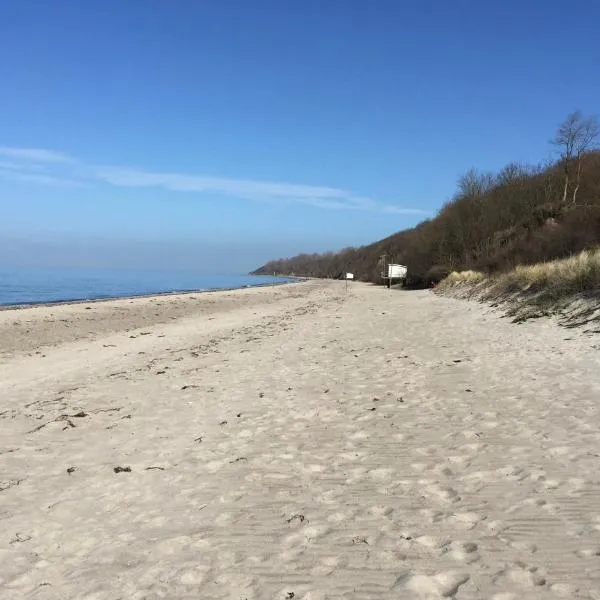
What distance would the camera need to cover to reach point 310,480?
5.45 metres

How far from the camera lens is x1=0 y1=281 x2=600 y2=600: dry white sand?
12.3ft

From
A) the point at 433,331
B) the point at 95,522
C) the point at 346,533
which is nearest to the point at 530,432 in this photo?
the point at 346,533

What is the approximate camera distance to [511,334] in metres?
15.0

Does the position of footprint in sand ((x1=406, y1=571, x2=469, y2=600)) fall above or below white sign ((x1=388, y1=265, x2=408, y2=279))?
below

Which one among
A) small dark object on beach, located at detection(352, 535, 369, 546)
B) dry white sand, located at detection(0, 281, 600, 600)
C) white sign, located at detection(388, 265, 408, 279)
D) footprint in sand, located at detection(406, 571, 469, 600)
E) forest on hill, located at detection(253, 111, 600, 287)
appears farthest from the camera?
white sign, located at detection(388, 265, 408, 279)

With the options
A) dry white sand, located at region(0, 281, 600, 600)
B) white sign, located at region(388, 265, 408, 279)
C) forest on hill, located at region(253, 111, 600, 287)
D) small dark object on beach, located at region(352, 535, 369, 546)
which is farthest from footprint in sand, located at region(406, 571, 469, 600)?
white sign, located at region(388, 265, 408, 279)

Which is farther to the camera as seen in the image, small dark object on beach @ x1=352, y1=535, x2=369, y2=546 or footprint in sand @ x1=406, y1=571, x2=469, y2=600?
small dark object on beach @ x1=352, y1=535, x2=369, y2=546

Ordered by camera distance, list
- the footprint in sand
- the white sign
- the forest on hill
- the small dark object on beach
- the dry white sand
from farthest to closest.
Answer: the white sign → the forest on hill → the small dark object on beach → the dry white sand → the footprint in sand

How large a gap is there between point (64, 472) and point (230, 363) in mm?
6960

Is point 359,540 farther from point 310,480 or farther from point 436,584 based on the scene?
point 310,480

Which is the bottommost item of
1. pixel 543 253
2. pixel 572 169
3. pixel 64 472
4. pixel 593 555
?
pixel 64 472

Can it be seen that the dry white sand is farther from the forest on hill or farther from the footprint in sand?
the forest on hill

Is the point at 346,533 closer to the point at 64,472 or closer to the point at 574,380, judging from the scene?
the point at 64,472

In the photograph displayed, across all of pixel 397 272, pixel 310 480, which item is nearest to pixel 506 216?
pixel 397 272
